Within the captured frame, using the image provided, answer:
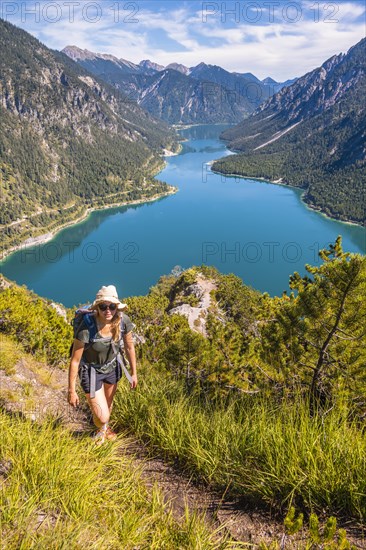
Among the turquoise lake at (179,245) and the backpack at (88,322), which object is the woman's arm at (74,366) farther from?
the turquoise lake at (179,245)

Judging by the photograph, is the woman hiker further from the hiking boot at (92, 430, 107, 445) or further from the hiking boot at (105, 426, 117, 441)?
the hiking boot at (92, 430, 107, 445)

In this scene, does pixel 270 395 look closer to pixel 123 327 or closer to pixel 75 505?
pixel 123 327

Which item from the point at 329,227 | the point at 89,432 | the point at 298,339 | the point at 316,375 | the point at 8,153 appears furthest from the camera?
the point at 8,153

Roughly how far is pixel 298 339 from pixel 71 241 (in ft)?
432

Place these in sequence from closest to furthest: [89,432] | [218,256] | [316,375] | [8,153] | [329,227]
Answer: [89,432], [316,375], [218,256], [329,227], [8,153]

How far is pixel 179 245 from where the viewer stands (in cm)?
11525

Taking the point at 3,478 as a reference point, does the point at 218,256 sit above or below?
below

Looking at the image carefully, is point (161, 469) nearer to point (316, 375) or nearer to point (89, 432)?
point (89, 432)

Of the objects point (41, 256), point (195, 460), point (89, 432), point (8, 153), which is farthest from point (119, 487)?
point (8, 153)

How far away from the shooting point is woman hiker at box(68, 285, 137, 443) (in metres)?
4.12

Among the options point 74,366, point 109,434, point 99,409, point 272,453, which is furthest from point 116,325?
point 272,453

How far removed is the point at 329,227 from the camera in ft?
427

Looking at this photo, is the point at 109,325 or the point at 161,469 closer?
the point at 161,469

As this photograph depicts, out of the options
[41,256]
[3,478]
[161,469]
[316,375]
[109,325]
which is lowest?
[41,256]
